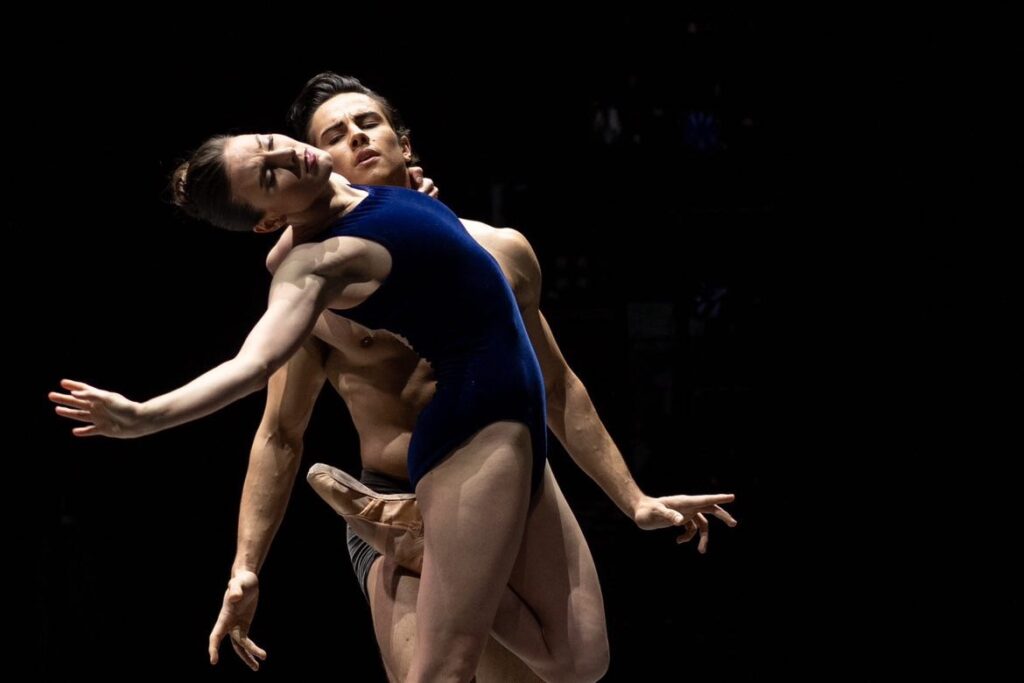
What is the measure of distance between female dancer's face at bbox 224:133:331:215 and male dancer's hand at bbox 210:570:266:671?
1.96 feet

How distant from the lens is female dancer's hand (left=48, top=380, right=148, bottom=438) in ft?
5.55

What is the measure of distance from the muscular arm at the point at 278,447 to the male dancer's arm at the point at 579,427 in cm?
34

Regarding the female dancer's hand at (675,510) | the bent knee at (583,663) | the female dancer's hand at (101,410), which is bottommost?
the bent knee at (583,663)

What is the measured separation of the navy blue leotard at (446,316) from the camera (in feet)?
6.45

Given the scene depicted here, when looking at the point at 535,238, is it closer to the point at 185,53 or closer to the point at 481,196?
the point at 481,196

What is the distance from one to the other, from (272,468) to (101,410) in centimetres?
64

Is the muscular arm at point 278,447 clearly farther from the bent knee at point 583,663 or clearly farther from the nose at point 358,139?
the bent knee at point 583,663

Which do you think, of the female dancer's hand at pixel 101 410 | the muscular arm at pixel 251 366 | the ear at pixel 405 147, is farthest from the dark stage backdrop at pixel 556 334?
the female dancer's hand at pixel 101 410

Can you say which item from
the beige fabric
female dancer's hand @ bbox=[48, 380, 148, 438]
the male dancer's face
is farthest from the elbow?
female dancer's hand @ bbox=[48, 380, 148, 438]

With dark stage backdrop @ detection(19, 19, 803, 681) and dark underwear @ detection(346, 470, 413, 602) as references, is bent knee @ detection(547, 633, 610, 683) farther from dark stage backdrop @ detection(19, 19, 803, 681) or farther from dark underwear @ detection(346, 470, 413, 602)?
dark stage backdrop @ detection(19, 19, 803, 681)

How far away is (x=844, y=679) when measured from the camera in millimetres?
3266

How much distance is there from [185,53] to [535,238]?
86cm

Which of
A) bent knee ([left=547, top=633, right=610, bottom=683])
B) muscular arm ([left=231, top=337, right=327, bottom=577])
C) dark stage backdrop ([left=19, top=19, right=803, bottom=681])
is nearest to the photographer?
bent knee ([left=547, top=633, right=610, bottom=683])

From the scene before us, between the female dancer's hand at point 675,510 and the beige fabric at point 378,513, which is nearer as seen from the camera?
the beige fabric at point 378,513
